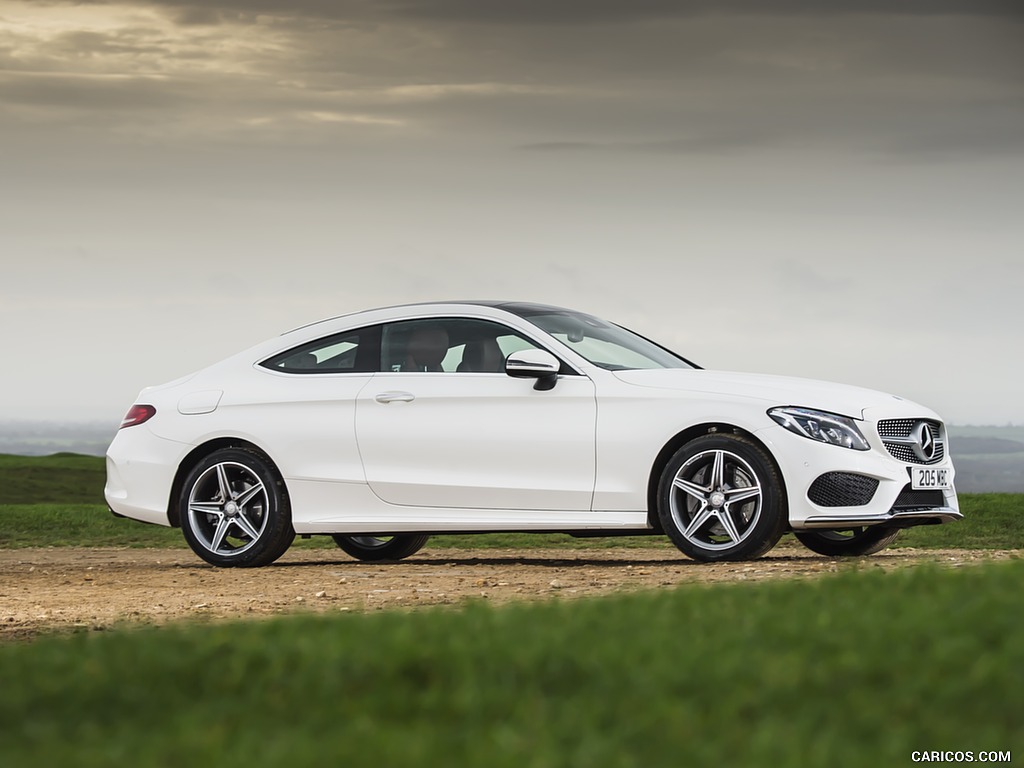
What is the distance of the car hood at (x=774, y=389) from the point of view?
9.36m

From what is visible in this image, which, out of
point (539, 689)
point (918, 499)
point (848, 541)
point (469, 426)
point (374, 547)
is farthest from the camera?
point (374, 547)

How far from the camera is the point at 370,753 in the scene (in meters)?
3.58

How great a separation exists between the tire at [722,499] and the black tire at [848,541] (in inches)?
69.4

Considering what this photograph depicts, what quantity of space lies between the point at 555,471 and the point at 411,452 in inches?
43.7

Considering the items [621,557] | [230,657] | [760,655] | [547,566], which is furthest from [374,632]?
[621,557]

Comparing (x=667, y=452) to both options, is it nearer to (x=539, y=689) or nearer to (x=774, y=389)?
(x=774, y=389)

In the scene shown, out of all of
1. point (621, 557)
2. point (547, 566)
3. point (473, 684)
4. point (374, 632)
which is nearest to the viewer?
point (473, 684)

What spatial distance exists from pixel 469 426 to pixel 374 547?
102 inches

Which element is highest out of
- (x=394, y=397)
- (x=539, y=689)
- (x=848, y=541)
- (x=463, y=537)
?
(x=394, y=397)

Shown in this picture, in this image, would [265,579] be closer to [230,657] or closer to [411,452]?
[411,452]

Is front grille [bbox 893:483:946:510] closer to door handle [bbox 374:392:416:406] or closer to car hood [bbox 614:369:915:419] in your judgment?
car hood [bbox 614:369:915:419]

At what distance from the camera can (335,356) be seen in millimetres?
10859

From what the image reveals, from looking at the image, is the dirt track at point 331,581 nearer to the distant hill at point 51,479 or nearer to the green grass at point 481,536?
the green grass at point 481,536

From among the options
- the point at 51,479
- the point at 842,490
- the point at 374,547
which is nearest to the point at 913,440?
the point at 842,490
